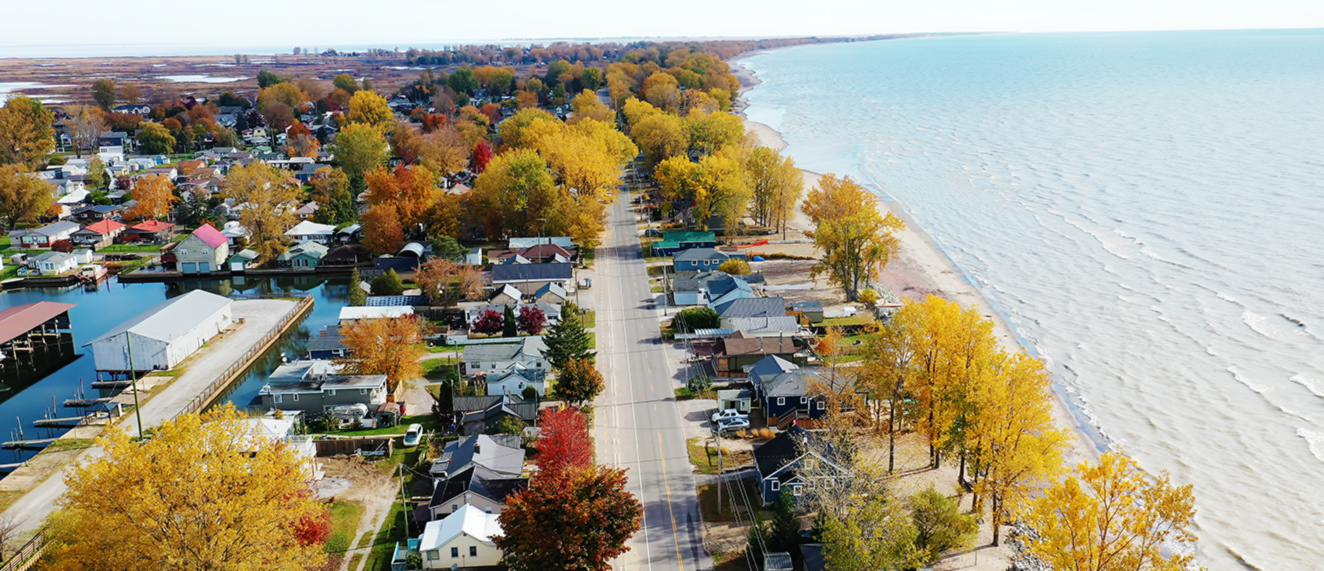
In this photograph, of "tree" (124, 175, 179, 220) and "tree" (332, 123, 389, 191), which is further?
"tree" (332, 123, 389, 191)

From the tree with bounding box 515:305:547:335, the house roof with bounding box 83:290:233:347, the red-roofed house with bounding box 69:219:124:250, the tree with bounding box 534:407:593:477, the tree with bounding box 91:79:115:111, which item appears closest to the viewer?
the tree with bounding box 534:407:593:477

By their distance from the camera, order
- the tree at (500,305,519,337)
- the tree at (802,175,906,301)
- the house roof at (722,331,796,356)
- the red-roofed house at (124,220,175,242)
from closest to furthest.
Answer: the house roof at (722,331,796,356)
the tree at (500,305,519,337)
the tree at (802,175,906,301)
the red-roofed house at (124,220,175,242)

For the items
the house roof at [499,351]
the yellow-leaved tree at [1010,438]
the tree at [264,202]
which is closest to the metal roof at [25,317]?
the tree at [264,202]

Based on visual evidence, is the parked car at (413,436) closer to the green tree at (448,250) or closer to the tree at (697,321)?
the tree at (697,321)

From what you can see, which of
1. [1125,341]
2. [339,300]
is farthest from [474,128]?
[1125,341]

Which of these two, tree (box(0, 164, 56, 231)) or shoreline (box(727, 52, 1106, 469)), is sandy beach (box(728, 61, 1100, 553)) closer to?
shoreline (box(727, 52, 1106, 469))

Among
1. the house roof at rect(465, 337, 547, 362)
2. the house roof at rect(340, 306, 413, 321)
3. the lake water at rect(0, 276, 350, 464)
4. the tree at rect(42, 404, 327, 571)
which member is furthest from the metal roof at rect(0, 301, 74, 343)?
the tree at rect(42, 404, 327, 571)

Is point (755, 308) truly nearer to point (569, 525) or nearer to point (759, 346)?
point (759, 346)

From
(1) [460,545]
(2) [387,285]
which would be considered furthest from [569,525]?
(2) [387,285]
